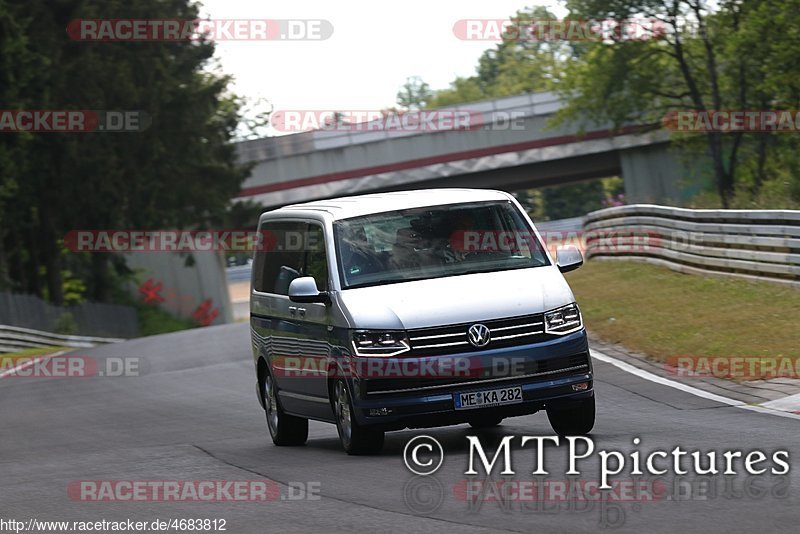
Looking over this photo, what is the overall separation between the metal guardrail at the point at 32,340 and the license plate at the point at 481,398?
32294 millimetres

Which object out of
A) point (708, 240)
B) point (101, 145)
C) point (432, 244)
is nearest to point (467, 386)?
point (432, 244)

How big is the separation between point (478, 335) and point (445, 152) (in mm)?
52957

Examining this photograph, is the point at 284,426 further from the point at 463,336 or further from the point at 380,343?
the point at 463,336

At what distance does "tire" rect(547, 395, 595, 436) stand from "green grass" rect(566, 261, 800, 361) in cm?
457

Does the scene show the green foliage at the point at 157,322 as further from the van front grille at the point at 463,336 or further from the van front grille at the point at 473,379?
the van front grille at the point at 463,336

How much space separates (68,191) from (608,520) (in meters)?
43.2

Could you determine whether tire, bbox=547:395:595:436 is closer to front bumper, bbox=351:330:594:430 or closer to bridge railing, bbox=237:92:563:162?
front bumper, bbox=351:330:594:430

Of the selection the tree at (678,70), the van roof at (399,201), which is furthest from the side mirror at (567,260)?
the tree at (678,70)

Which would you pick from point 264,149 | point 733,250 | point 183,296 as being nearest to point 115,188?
point 264,149

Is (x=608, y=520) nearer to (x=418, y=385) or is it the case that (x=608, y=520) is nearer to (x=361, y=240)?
(x=418, y=385)

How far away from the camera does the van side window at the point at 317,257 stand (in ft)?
38.8

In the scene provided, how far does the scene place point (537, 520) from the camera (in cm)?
777

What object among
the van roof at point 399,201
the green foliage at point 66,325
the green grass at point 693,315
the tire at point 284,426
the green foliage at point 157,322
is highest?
the van roof at point 399,201

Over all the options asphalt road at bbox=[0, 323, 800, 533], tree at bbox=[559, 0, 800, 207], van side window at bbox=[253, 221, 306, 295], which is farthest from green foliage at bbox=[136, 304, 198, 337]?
van side window at bbox=[253, 221, 306, 295]
